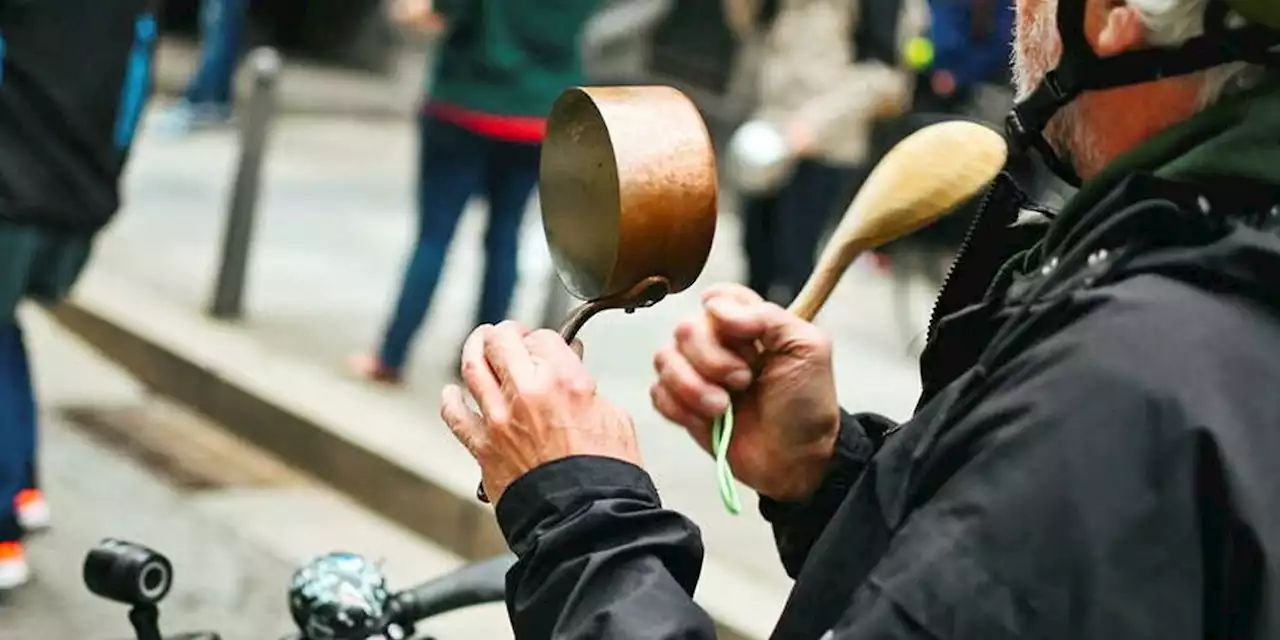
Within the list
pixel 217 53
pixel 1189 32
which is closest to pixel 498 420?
pixel 1189 32

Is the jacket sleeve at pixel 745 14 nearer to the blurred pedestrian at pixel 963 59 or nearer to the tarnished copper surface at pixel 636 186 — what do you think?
the blurred pedestrian at pixel 963 59

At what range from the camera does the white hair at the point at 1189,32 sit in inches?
→ 54.8

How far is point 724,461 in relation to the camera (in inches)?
70.3

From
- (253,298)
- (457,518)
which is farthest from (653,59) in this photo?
(457,518)

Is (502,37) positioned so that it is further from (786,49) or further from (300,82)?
(300,82)

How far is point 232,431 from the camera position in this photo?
5.84m

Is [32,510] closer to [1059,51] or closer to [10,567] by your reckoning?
[10,567]

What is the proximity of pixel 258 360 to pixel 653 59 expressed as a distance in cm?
571

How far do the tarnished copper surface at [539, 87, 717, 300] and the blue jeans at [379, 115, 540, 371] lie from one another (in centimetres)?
378

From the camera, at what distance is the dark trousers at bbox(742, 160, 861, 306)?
615cm

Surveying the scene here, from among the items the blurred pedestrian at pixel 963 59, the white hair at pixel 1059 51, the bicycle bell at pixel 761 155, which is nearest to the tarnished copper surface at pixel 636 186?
the white hair at pixel 1059 51

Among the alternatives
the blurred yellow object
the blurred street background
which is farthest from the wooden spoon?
the blurred yellow object

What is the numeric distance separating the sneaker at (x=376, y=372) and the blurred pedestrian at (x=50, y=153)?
1805mm

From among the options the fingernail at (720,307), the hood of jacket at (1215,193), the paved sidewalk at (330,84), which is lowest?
the paved sidewalk at (330,84)
